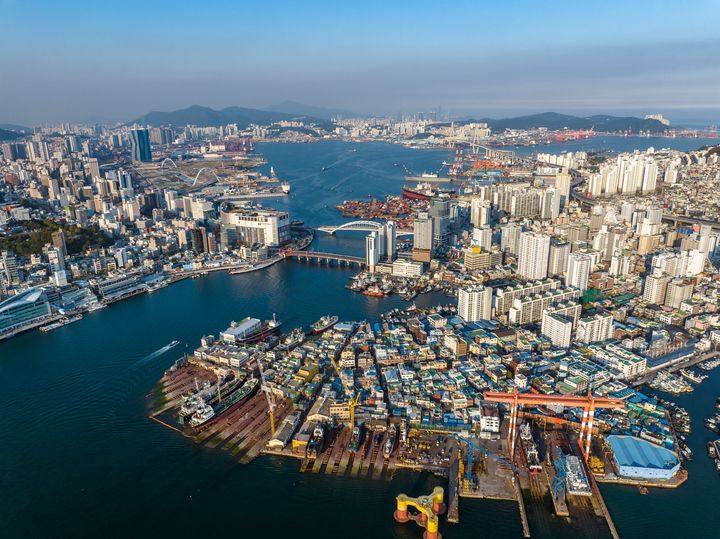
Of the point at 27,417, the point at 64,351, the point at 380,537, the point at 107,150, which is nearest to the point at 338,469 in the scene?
the point at 380,537

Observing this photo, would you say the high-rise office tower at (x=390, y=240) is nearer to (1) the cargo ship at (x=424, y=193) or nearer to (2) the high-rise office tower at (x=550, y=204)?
(2) the high-rise office tower at (x=550, y=204)

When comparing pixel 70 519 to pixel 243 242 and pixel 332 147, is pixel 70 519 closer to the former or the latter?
pixel 243 242

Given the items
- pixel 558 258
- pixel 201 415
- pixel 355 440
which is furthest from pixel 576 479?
pixel 558 258

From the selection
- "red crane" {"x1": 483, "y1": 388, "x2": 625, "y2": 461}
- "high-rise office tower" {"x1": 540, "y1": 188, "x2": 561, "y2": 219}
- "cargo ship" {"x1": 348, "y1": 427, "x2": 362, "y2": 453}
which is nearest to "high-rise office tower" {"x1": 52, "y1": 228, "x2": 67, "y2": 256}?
"cargo ship" {"x1": 348, "y1": 427, "x2": 362, "y2": 453}

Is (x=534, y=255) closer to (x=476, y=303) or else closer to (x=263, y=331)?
(x=476, y=303)

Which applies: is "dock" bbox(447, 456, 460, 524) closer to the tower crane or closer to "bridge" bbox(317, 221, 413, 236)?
the tower crane

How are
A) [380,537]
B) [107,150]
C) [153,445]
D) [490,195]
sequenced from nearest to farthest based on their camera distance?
1. [380,537]
2. [153,445]
3. [490,195]
4. [107,150]
